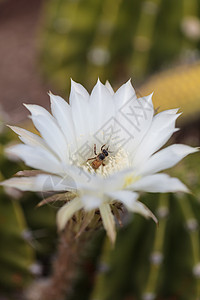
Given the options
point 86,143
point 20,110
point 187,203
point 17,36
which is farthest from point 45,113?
point 17,36

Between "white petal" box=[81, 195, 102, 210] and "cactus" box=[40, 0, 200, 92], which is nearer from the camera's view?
"white petal" box=[81, 195, 102, 210]

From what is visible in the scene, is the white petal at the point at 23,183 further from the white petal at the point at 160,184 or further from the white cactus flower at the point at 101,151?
the white petal at the point at 160,184

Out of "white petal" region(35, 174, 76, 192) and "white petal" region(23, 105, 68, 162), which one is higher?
"white petal" region(23, 105, 68, 162)

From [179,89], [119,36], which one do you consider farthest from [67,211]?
[119,36]

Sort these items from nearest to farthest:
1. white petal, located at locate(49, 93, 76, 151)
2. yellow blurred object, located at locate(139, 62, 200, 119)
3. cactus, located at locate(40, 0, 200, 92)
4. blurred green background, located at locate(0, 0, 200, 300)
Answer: white petal, located at locate(49, 93, 76, 151) → blurred green background, located at locate(0, 0, 200, 300) → yellow blurred object, located at locate(139, 62, 200, 119) → cactus, located at locate(40, 0, 200, 92)

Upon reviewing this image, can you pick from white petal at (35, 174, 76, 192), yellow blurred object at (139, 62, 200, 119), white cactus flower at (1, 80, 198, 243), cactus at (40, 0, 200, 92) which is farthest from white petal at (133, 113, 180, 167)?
cactus at (40, 0, 200, 92)

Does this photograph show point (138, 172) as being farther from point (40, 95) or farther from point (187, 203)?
point (40, 95)

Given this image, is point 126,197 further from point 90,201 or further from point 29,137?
point 29,137

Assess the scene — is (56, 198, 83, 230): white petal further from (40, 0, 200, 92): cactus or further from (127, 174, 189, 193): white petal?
(40, 0, 200, 92): cactus
